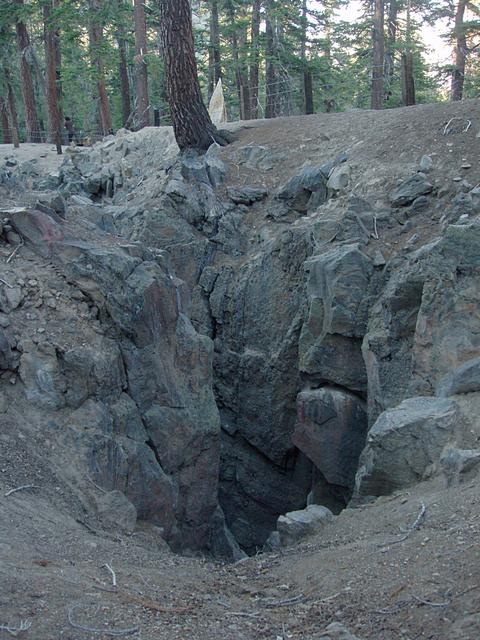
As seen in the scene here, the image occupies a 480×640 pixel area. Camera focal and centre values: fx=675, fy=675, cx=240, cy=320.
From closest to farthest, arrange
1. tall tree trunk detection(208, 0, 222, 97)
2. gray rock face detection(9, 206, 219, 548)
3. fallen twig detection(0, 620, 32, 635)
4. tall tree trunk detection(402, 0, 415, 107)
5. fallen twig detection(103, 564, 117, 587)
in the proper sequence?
fallen twig detection(0, 620, 32, 635)
fallen twig detection(103, 564, 117, 587)
gray rock face detection(9, 206, 219, 548)
tall tree trunk detection(402, 0, 415, 107)
tall tree trunk detection(208, 0, 222, 97)

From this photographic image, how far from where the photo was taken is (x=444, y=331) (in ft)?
28.1

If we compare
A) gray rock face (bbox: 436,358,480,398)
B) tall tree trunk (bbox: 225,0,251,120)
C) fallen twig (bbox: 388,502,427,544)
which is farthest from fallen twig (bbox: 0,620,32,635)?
tall tree trunk (bbox: 225,0,251,120)

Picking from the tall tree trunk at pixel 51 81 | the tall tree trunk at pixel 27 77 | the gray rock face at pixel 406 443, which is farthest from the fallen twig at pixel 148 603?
the tall tree trunk at pixel 27 77

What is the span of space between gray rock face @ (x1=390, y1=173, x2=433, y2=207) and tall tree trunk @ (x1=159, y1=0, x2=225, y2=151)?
4967mm

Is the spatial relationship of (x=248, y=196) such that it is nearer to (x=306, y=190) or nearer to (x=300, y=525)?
(x=306, y=190)

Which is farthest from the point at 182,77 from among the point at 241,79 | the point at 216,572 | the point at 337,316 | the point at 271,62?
the point at 241,79

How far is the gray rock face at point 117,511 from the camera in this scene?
21.4ft

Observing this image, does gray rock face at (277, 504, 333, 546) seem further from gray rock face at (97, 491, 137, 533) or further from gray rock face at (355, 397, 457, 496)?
gray rock face at (97, 491, 137, 533)

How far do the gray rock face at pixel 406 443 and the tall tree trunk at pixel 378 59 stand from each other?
15249 mm

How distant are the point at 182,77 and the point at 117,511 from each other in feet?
32.7

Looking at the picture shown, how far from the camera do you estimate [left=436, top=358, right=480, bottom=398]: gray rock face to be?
7309 mm

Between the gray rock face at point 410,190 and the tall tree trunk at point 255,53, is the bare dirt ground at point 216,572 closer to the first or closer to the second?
the gray rock face at point 410,190

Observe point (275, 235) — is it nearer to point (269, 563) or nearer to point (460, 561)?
point (269, 563)

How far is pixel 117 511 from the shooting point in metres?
6.64
